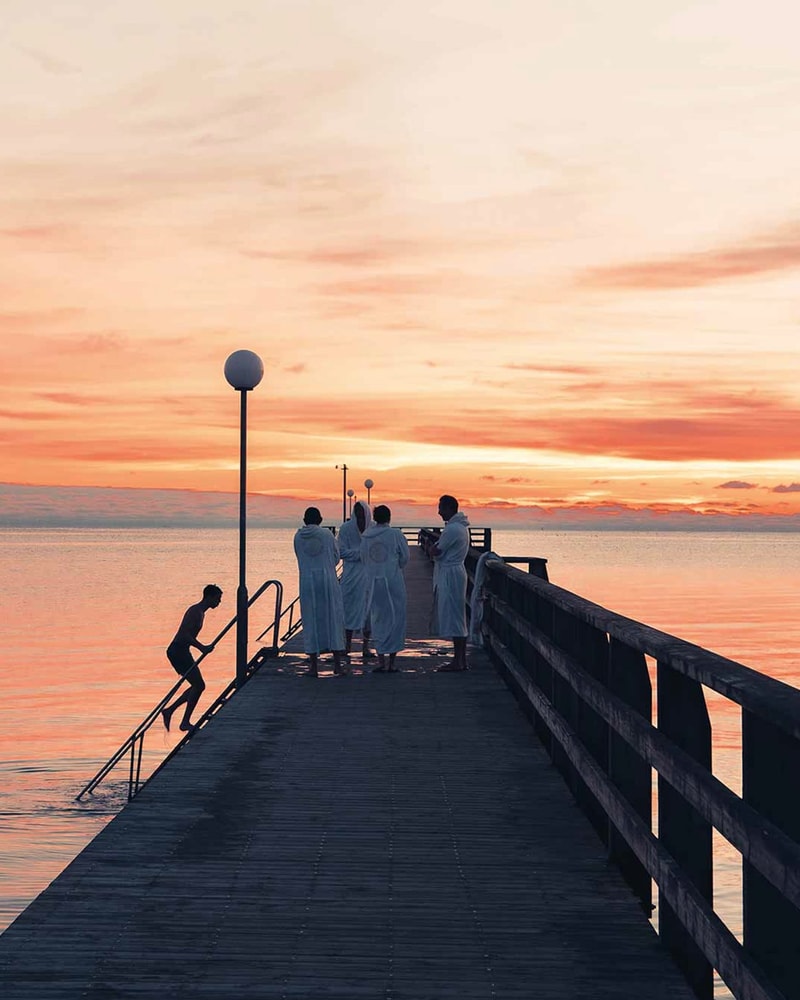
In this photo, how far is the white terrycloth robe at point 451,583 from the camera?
46.5ft

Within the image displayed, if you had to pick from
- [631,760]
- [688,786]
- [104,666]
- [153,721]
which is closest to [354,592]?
[153,721]

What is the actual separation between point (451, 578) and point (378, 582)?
0.90m

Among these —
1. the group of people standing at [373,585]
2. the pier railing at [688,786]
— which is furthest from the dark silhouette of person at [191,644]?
the pier railing at [688,786]

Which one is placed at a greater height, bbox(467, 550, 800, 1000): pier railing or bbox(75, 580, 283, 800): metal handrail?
bbox(467, 550, 800, 1000): pier railing

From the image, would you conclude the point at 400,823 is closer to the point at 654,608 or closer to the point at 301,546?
the point at 301,546

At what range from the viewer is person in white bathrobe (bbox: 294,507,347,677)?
46.5ft

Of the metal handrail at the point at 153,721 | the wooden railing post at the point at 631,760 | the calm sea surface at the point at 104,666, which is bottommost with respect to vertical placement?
the calm sea surface at the point at 104,666

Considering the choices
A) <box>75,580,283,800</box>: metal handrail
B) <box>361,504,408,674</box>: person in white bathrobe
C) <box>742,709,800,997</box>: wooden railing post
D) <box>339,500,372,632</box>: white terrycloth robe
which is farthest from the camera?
<box>339,500,372,632</box>: white terrycloth robe

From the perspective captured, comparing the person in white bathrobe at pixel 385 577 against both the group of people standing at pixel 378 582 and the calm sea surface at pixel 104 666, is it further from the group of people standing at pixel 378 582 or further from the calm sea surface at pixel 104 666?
the calm sea surface at pixel 104 666

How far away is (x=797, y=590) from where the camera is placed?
323ft

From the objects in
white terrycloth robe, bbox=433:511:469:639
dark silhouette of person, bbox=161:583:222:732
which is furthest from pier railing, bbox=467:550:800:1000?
dark silhouette of person, bbox=161:583:222:732

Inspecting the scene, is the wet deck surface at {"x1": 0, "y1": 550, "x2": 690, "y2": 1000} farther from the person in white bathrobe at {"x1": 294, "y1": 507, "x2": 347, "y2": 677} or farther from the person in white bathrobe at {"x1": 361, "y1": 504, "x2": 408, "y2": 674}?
the person in white bathrobe at {"x1": 361, "y1": 504, "x2": 408, "y2": 674}

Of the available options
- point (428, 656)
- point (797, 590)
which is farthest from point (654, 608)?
point (428, 656)

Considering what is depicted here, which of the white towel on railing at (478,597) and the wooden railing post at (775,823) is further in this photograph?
the white towel on railing at (478,597)
